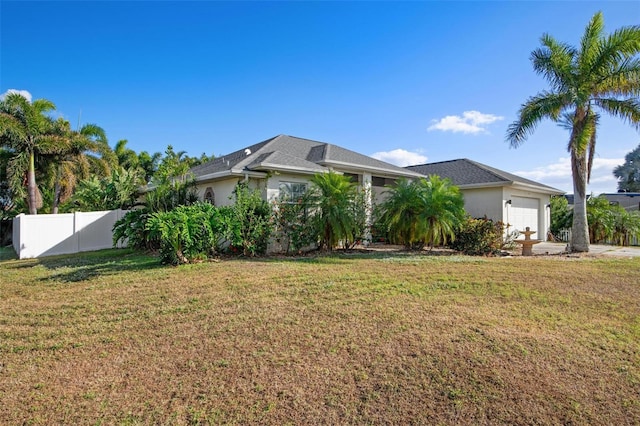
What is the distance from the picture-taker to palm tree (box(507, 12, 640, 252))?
39.6 ft

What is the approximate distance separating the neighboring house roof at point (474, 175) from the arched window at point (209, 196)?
1185cm

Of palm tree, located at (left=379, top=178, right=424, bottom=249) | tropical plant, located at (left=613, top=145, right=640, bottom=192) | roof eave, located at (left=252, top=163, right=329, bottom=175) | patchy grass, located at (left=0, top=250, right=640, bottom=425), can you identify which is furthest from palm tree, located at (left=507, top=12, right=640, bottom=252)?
tropical plant, located at (left=613, top=145, right=640, bottom=192)

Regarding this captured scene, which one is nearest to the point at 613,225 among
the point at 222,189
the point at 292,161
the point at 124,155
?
the point at 292,161

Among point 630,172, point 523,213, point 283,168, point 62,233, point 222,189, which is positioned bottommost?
point 62,233

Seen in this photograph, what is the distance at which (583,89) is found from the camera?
12.5 m

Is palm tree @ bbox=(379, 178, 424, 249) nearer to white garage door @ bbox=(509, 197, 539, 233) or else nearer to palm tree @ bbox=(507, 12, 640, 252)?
palm tree @ bbox=(507, 12, 640, 252)

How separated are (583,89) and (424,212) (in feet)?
23.8

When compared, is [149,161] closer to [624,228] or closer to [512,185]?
[512,185]

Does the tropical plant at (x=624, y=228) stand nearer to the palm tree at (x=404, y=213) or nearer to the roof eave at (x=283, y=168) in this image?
the palm tree at (x=404, y=213)

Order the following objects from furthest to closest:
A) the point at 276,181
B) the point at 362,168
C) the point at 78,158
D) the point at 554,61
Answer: the point at 78,158 < the point at 362,168 < the point at 554,61 < the point at 276,181

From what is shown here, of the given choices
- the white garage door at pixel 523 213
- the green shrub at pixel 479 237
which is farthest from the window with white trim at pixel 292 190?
the white garage door at pixel 523 213

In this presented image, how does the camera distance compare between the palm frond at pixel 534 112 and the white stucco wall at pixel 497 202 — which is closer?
the palm frond at pixel 534 112

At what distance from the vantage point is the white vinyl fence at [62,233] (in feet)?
42.4

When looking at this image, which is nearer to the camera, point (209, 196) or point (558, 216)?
point (209, 196)
